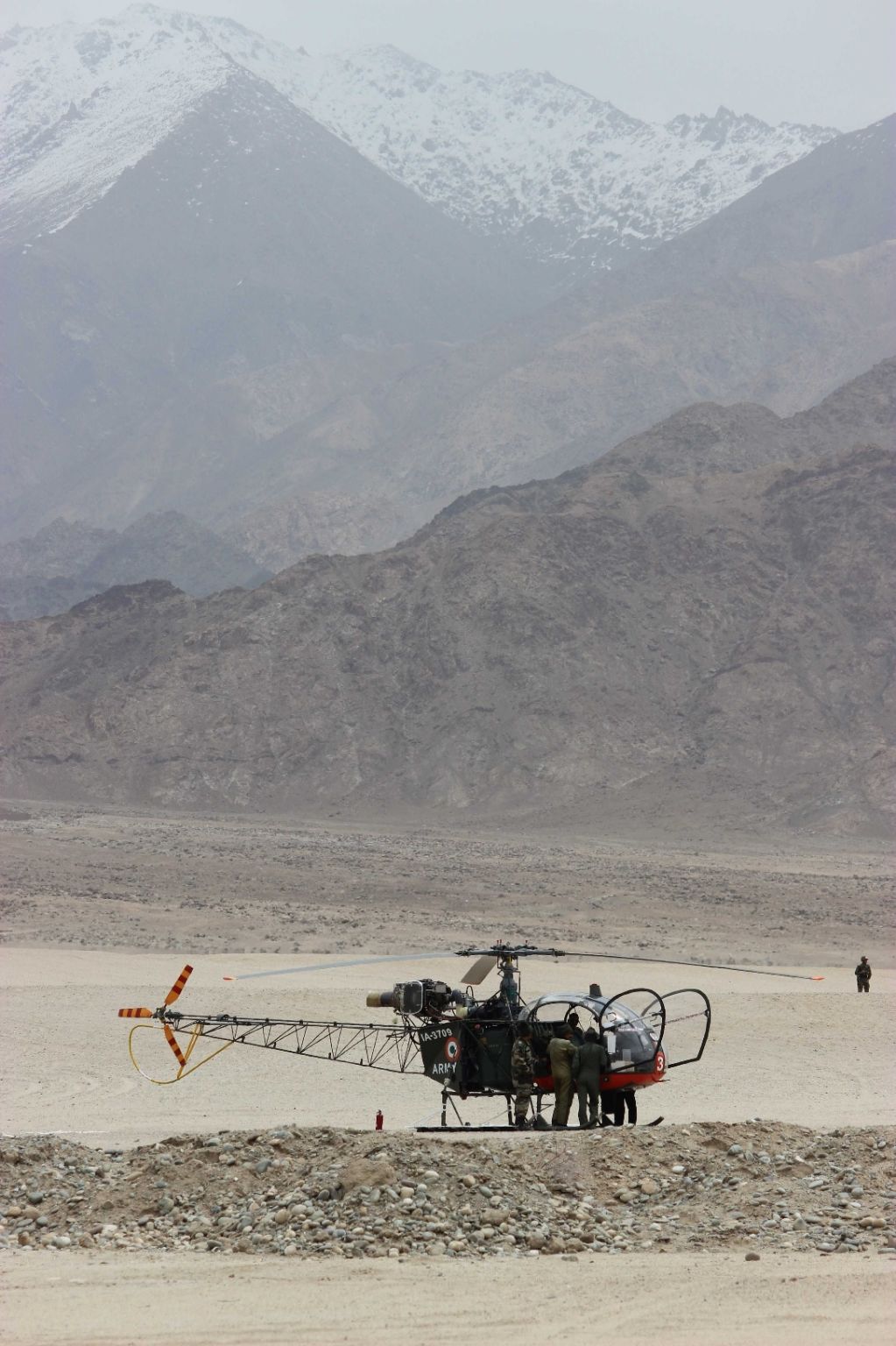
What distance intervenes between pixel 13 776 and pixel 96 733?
6.36 meters

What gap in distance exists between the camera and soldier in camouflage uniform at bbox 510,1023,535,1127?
15.4 m

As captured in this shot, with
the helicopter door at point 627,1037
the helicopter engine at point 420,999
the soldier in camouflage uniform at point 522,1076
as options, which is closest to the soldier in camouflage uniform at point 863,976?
the helicopter door at point 627,1037

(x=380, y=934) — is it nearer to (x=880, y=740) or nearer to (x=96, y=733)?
(x=880, y=740)

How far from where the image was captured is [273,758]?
9200 centimetres

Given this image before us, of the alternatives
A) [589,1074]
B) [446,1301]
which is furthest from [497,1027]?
[446,1301]

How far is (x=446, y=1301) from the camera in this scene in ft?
33.8

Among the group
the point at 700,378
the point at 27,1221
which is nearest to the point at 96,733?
the point at 27,1221

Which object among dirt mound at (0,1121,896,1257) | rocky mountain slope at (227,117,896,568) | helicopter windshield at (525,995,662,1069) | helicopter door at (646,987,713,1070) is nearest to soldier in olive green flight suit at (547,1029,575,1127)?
helicopter windshield at (525,995,662,1069)

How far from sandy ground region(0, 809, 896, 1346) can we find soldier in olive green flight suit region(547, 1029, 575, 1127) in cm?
372

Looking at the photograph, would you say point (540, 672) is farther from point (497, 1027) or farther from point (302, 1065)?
point (497, 1027)

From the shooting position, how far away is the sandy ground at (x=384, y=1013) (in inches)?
396

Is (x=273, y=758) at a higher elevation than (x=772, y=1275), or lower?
higher

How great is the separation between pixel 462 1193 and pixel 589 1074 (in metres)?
2.93

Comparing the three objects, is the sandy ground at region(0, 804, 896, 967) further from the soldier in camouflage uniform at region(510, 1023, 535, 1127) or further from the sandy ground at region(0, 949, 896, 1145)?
the soldier in camouflage uniform at region(510, 1023, 535, 1127)
